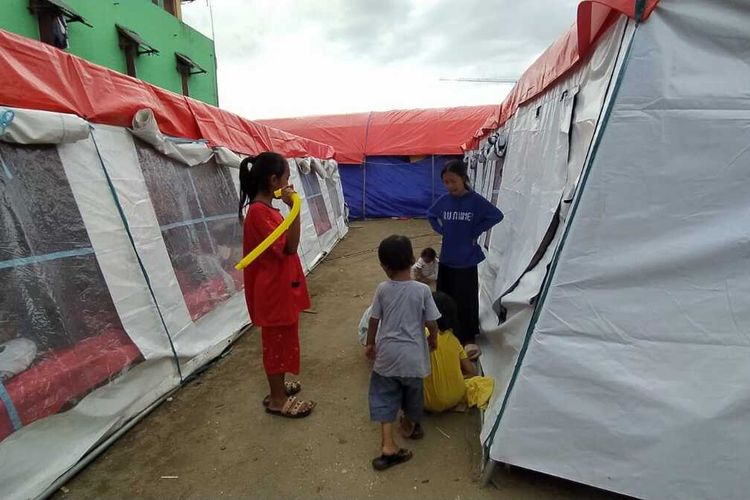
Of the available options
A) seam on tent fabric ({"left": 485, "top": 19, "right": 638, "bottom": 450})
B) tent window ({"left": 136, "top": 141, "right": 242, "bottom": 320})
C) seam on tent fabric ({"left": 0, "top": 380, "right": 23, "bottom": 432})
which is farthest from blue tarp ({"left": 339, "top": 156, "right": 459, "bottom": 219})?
seam on tent fabric ({"left": 0, "top": 380, "right": 23, "bottom": 432})

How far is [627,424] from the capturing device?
5.63ft

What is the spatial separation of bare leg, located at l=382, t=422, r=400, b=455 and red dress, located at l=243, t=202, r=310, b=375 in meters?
0.69

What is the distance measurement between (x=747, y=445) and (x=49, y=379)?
3138 mm

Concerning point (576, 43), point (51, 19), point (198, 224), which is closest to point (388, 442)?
point (576, 43)

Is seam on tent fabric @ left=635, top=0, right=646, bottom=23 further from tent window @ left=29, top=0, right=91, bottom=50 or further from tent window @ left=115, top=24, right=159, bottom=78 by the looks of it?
tent window @ left=115, top=24, right=159, bottom=78

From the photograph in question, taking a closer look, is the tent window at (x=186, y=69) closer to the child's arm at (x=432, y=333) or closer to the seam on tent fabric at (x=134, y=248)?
the seam on tent fabric at (x=134, y=248)

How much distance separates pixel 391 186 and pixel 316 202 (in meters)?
5.33

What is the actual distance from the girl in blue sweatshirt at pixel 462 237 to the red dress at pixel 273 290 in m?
1.18

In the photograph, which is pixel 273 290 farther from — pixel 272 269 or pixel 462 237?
pixel 462 237

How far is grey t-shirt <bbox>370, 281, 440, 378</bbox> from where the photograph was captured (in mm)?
2055

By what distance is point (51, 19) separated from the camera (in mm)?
6324

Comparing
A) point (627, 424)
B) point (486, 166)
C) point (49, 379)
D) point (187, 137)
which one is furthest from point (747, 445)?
point (486, 166)

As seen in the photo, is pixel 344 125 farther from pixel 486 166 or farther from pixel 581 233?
pixel 581 233

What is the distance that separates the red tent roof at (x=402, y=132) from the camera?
1247 centimetres
